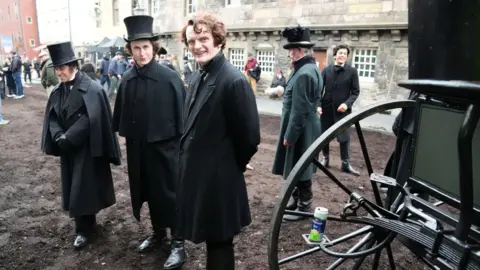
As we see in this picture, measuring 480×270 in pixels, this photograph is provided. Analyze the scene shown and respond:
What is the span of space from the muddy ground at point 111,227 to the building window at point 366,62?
6.18 meters

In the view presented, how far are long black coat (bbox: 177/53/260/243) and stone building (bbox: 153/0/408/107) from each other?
26.3 feet

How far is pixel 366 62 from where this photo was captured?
38.4 ft

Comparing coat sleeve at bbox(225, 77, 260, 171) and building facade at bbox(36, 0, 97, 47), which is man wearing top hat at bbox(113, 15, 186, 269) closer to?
coat sleeve at bbox(225, 77, 260, 171)

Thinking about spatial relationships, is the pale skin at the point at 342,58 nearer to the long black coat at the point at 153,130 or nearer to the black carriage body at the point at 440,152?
the long black coat at the point at 153,130

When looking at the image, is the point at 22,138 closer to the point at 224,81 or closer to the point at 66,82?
the point at 66,82

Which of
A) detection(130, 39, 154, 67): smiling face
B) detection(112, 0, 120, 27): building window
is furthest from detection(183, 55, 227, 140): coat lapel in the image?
detection(112, 0, 120, 27): building window

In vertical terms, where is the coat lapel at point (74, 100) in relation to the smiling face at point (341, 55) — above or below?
below

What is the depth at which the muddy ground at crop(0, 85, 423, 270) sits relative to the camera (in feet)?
9.90

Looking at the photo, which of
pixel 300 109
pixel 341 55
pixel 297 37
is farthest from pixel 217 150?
pixel 341 55

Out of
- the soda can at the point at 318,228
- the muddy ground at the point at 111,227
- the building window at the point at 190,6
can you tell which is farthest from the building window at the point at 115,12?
the soda can at the point at 318,228

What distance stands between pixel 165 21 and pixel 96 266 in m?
18.2

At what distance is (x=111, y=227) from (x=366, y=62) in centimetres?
1029

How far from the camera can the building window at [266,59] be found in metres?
14.6

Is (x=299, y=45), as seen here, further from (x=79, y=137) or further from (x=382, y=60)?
(x=382, y=60)
